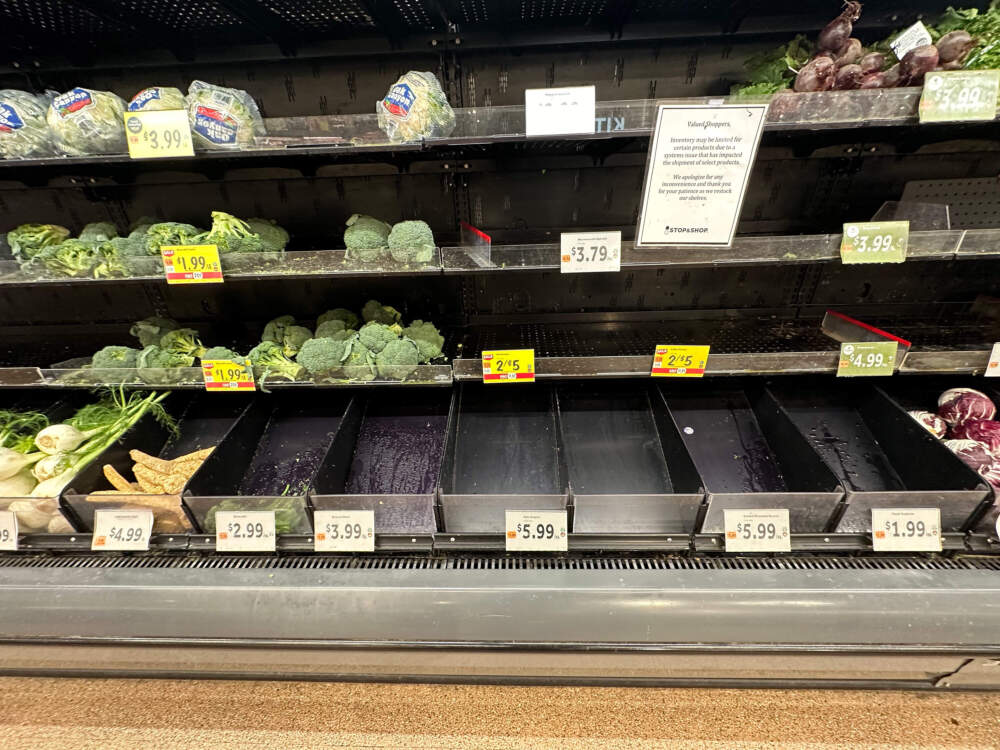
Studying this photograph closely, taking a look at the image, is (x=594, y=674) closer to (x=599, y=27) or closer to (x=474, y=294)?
(x=474, y=294)

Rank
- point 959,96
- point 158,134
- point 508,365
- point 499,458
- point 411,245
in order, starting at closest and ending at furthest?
point 959,96, point 158,134, point 411,245, point 508,365, point 499,458

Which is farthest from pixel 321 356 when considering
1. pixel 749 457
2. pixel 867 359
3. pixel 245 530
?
pixel 867 359

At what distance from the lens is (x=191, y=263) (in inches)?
47.6

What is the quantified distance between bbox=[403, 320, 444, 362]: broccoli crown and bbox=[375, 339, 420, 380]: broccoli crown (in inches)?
2.7

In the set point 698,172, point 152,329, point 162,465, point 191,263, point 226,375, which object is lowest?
point 162,465

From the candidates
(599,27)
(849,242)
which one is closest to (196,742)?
(849,242)

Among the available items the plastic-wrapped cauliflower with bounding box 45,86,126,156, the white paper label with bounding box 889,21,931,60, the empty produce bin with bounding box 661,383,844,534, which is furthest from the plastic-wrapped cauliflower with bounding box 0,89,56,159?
Result: the white paper label with bounding box 889,21,931,60

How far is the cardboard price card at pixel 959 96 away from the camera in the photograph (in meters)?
0.95

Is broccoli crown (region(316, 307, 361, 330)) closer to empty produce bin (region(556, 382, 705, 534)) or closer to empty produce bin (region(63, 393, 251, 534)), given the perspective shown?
empty produce bin (region(63, 393, 251, 534))

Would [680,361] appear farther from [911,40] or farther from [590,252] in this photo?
[911,40]

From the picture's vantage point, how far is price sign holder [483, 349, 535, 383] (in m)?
1.28

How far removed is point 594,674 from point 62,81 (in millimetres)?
2638

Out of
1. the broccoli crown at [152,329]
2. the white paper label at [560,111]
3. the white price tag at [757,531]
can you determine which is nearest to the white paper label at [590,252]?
the white paper label at [560,111]

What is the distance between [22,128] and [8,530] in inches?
46.1
